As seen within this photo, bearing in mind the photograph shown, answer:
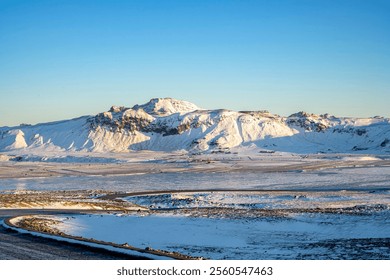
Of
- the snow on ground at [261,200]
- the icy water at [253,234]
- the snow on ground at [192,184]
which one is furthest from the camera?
the snow on ground at [192,184]

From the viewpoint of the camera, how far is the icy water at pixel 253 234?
2056 centimetres

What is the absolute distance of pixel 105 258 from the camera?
16516mm

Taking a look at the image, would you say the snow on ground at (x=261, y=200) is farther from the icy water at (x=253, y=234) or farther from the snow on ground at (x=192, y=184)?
the icy water at (x=253, y=234)

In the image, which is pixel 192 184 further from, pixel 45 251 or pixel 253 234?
pixel 45 251

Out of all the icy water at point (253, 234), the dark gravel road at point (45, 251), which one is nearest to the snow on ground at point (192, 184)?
the icy water at point (253, 234)

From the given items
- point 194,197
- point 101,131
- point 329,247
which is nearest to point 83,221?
point 329,247

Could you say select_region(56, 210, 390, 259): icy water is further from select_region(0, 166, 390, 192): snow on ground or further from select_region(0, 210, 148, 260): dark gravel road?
select_region(0, 166, 390, 192): snow on ground

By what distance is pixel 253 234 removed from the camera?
25.6m

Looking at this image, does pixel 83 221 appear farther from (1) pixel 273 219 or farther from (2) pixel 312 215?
(2) pixel 312 215

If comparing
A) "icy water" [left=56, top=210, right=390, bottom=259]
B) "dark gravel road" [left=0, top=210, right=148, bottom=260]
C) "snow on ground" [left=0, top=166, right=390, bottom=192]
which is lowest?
"snow on ground" [left=0, top=166, right=390, bottom=192]

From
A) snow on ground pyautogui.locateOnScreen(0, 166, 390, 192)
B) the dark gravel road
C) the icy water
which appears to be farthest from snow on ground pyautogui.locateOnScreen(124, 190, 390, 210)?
the dark gravel road

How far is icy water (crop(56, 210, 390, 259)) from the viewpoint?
67.5 feet

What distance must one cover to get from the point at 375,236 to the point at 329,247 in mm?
5180

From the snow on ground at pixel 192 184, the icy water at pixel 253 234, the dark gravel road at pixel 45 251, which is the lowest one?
the snow on ground at pixel 192 184
